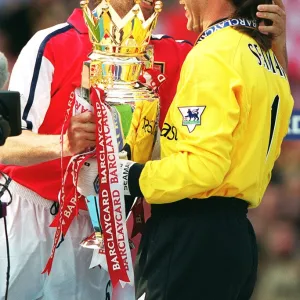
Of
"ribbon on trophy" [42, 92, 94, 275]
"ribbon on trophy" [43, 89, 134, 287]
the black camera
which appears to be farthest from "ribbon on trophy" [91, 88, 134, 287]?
the black camera

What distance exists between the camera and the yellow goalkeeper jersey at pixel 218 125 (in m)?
2.72

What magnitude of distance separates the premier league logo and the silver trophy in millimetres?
172

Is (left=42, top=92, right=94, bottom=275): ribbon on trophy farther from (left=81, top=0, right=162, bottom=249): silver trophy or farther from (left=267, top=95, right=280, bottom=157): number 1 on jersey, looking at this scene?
(left=267, top=95, right=280, bottom=157): number 1 on jersey

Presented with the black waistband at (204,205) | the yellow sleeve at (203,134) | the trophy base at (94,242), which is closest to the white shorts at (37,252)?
the trophy base at (94,242)

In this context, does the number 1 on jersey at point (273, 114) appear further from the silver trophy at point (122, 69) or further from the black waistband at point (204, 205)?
the silver trophy at point (122, 69)

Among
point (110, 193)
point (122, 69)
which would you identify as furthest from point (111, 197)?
point (122, 69)

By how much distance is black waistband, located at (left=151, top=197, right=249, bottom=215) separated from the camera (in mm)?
2871

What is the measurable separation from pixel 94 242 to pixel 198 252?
399 mm

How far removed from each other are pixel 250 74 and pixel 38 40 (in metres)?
0.75

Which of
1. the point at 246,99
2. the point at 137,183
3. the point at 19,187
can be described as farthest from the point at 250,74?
the point at 19,187

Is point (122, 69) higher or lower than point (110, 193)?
higher

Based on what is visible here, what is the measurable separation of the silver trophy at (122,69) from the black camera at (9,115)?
25 cm

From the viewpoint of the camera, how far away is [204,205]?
2.87 meters

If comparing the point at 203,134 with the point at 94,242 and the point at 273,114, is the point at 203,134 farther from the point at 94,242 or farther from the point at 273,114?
the point at 94,242
